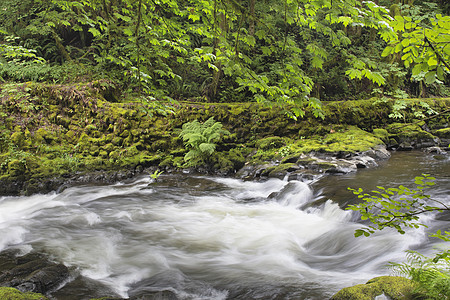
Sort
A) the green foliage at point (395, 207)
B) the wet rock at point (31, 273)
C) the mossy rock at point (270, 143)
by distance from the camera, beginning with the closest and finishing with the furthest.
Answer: the green foliage at point (395, 207)
the wet rock at point (31, 273)
the mossy rock at point (270, 143)

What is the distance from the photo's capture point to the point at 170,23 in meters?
4.11

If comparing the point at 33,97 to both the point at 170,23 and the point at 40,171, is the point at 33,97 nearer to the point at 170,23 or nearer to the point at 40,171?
the point at 40,171

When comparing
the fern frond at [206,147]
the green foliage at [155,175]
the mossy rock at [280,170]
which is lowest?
the green foliage at [155,175]

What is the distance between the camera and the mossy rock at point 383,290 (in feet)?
7.64

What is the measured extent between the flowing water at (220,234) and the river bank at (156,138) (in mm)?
874

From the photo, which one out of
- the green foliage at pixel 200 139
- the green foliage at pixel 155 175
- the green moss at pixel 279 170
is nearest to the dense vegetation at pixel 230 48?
the green foliage at pixel 200 139

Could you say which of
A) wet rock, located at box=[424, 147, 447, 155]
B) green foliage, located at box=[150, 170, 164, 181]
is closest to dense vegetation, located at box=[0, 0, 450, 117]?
green foliage, located at box=[150, 170, 164, 181]

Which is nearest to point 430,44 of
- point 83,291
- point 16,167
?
point 83,291

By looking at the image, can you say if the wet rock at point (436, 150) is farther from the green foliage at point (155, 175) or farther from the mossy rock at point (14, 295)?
the mossy rock at point (14, 295)

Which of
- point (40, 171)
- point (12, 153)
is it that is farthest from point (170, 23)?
point (12, 153)

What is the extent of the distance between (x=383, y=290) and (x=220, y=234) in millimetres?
3216

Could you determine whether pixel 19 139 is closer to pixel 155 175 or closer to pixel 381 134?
pixel 155 175

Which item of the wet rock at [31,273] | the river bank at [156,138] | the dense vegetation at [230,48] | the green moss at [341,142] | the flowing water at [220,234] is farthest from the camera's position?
the green moss at [341,142]

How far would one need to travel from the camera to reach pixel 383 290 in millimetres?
2385
